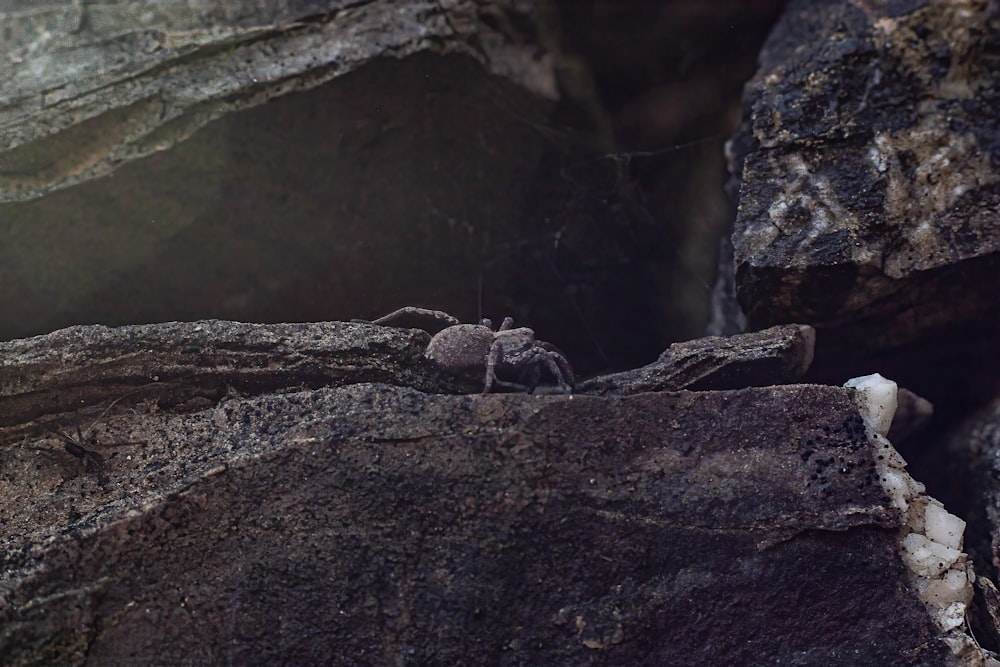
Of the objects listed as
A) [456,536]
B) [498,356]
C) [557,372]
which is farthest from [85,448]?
[557,372]

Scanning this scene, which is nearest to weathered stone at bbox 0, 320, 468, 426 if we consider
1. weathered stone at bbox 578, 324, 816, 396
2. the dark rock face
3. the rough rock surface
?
the rough rock surface

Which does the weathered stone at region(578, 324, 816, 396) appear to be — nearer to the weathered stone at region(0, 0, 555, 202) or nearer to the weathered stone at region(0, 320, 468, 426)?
the weathered stone at region(0, 320, 468, 426)

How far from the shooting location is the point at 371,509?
160 centimetres

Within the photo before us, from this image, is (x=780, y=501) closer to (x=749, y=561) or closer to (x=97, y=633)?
(x=749, y=561)

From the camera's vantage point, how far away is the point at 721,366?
1863 millimetres

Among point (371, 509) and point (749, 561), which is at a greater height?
point (371, 509)

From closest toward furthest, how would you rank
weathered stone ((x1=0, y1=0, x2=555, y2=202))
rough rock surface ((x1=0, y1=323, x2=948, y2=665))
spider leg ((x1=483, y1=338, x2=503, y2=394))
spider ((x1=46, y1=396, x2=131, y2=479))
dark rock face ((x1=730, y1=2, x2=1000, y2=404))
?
rough rock surface ((x1=0, y1=323, x2=948, y2=665)) < spider ((x1=46, y1=396, x2=131, y2=479)) < spider leg ((x1=483, y1=338, x2=503, y2=394)) < dark rock face ((x1=730, y1=2, x2=1000, y2=404)) < weathered stone ((x1=0, y1=0, x2=555, y2=202))

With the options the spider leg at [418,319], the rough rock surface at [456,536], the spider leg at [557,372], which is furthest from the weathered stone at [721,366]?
the spider leg at [418,319]

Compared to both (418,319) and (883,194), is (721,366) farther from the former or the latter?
(418,319)

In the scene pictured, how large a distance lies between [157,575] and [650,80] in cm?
219

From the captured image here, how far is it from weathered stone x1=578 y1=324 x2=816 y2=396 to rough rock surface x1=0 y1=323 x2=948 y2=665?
0.49ft

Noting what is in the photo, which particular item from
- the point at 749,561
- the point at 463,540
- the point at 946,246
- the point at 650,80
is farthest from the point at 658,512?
the point at 650,80

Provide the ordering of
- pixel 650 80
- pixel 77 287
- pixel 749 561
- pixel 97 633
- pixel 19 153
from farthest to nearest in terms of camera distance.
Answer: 1. pixel 650 80
2. pixel 77 287
3. pixel 19 153
4. pixel 749 561
5. pixel 97 633

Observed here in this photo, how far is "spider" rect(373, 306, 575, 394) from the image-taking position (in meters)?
1.88
